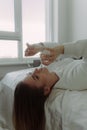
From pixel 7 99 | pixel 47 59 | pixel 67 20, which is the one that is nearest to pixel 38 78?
pixel 47 59

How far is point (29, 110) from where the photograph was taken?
0.89 m

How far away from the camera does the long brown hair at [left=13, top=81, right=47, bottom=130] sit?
89 centimetres

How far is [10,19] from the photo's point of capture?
2.15 m

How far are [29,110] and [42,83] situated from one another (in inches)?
5.9

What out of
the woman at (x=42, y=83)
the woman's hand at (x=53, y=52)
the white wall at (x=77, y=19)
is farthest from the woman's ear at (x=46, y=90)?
the white wall at (x=77, y=19)

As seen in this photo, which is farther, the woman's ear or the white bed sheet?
the white bed sheet

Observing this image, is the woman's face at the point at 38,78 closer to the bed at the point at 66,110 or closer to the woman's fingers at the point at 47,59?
the bed at the point at 66,110

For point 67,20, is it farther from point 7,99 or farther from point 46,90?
point 46,90

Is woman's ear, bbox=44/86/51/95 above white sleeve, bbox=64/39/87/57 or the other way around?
the other way around

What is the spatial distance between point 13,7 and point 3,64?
26.0 inches

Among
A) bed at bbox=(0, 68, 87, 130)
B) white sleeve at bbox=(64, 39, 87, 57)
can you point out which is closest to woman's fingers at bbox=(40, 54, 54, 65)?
white sleeve at bbox=(64, 39, 87, 57)

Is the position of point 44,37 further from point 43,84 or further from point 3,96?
point 43,84

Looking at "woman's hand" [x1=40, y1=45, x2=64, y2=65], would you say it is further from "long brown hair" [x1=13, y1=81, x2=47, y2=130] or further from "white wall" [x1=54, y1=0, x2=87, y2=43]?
"white wall" [x1=54, y1=0, x2=87, y2=43]

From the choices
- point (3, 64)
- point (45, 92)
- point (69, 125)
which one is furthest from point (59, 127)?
point (3, 64)
